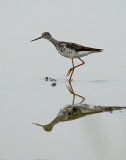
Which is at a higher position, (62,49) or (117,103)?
(62,49)

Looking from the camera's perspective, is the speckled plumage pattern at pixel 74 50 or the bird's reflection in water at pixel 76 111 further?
the speckled plumage pattern at pixel 74 50

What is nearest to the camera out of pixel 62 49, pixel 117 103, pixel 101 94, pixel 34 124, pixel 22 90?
pixel 34 124

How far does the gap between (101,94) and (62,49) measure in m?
1.84

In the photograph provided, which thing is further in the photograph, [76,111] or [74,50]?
[74,50]

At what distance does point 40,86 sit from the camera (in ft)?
28.3

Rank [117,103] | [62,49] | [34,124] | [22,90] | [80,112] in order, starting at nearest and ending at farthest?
1. [34,124]
2. [80,112]
3. [117,103]
4. [22,90]
5. [62,49]

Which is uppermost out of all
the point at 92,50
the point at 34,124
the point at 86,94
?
the point at 92,50

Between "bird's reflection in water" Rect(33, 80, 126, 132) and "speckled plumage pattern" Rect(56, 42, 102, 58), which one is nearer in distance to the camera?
"bird's reflection in water" Rect(33, 80, 126, 132)

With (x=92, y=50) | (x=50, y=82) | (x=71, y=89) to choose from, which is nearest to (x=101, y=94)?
(x=71, y=89)

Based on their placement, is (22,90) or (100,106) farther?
(22,90)

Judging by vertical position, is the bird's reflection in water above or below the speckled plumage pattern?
below

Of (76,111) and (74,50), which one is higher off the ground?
(74,50)

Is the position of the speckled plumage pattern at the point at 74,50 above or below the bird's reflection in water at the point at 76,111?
above

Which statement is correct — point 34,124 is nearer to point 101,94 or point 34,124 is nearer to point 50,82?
point 101,94
